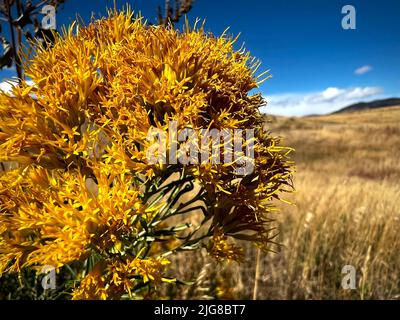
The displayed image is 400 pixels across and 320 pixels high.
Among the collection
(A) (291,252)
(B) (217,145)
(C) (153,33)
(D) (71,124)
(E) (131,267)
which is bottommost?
(A) (291,252)

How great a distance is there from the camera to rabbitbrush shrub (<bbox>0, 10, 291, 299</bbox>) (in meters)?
1.97

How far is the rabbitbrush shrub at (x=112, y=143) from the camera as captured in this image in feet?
6.48

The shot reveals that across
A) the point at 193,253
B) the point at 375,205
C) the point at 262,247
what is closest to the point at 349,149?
the point at 375,205

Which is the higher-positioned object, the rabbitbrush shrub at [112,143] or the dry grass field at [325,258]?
the rabbitbrush shrub at [112,143]

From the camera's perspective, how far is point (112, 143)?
2018 millimetres

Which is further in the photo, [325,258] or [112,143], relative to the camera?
[325,258]

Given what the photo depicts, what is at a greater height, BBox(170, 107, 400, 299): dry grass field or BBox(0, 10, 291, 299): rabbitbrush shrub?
BBox(0, 10, 291, 299): rabbitbrush shrub

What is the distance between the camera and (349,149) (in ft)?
112

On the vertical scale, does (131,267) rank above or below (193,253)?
Answer: above

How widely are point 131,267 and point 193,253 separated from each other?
13.3 ft

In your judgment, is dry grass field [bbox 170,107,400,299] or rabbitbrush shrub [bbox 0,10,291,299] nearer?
rabbitbrush shrub [bbox 0,10,291,299]

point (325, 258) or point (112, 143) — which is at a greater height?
point (112, 143)

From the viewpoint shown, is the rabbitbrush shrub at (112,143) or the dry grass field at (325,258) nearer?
the rabbitbrush shrub at (112,143)

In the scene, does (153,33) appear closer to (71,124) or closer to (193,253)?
(71,124)
